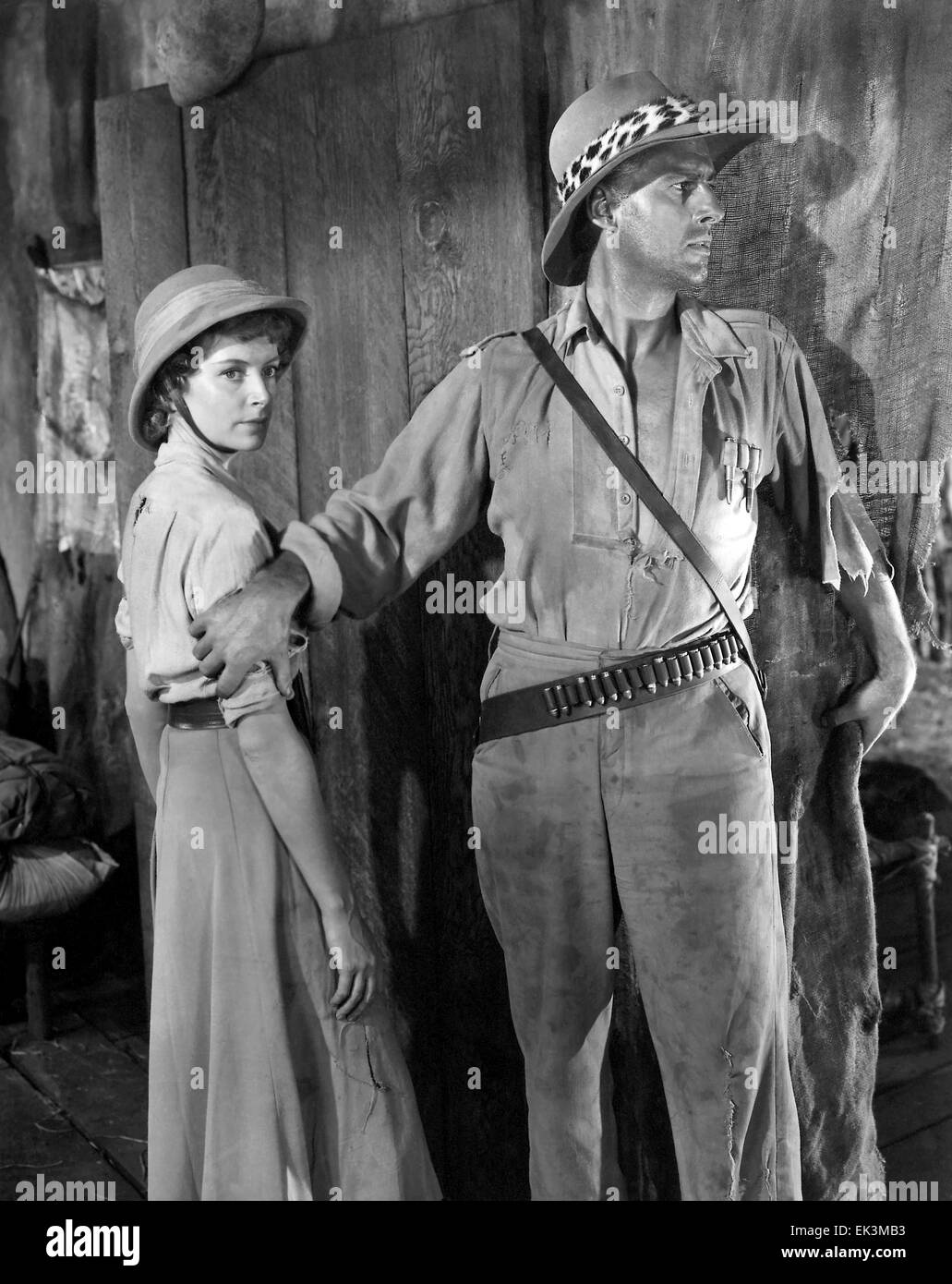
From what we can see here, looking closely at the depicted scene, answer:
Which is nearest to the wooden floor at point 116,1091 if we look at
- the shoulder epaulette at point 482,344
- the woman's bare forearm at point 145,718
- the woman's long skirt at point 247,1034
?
the woman's long skirt at point 247,1034

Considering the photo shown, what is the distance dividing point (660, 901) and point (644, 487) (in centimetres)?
79

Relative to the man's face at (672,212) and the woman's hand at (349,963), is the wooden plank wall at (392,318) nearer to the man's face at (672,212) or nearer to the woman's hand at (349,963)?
the man's face at (672,212)

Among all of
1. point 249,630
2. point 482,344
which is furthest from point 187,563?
point 482,344

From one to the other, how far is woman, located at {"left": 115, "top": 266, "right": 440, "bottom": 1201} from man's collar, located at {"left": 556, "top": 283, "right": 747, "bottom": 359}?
1.78 feet

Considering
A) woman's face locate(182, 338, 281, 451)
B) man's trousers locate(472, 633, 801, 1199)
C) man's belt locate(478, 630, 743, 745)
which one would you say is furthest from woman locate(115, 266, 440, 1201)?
man's belt locate(478, 630, 743, 745)

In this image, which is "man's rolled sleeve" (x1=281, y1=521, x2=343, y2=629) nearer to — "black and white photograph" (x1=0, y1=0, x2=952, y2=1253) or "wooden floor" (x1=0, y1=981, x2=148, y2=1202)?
"black and white photograph" (x1=0, y1=0, x2=952, y2=1253)

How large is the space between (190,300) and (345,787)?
120 centimetres

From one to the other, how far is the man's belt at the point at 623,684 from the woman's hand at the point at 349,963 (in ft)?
1.65

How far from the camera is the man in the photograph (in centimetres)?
288

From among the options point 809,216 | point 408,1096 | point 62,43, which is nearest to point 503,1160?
point 408,1096

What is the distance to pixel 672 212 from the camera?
281cm

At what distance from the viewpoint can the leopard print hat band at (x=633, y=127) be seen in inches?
109
